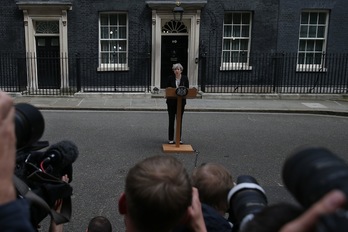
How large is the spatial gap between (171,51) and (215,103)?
3.52m

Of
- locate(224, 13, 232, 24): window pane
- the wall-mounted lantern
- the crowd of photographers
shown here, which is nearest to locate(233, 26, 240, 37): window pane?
locate(224, 13, 232, 24): window pane

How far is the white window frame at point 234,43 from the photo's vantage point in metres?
17.5

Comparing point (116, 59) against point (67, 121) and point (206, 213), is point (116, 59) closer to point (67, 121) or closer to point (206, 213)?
point (67, 121)

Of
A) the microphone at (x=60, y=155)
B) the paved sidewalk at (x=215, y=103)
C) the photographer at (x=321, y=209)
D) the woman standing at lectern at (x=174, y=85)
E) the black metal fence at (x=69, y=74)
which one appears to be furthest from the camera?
the black metal fence at (x=69, y=74)

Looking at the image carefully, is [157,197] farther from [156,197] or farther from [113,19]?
[113,19]

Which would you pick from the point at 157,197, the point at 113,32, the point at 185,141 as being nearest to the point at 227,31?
the point at 113,32

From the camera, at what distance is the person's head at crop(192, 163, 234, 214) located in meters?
2.40

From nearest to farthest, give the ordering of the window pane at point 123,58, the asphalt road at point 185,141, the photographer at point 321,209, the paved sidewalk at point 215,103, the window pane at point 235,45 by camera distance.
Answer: the photographer at point 321,209
the asphalt road at point 185,141
the paved sidewalk at point 215,103
the window pane at point 123,58
the window pane at point 235,45

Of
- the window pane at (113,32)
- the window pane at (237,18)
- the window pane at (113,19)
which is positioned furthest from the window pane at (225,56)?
the window pane at (113,19)

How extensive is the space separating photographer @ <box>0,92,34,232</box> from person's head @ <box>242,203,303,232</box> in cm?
63

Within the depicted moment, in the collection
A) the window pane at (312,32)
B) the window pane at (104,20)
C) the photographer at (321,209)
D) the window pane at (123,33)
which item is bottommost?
the photographer at (321,209)

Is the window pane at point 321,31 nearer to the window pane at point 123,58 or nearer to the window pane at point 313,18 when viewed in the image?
the window pane at point 313,18

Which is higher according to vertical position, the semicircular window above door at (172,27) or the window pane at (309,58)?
the semicircular window above door at (172,27)

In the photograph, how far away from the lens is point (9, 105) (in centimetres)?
111
